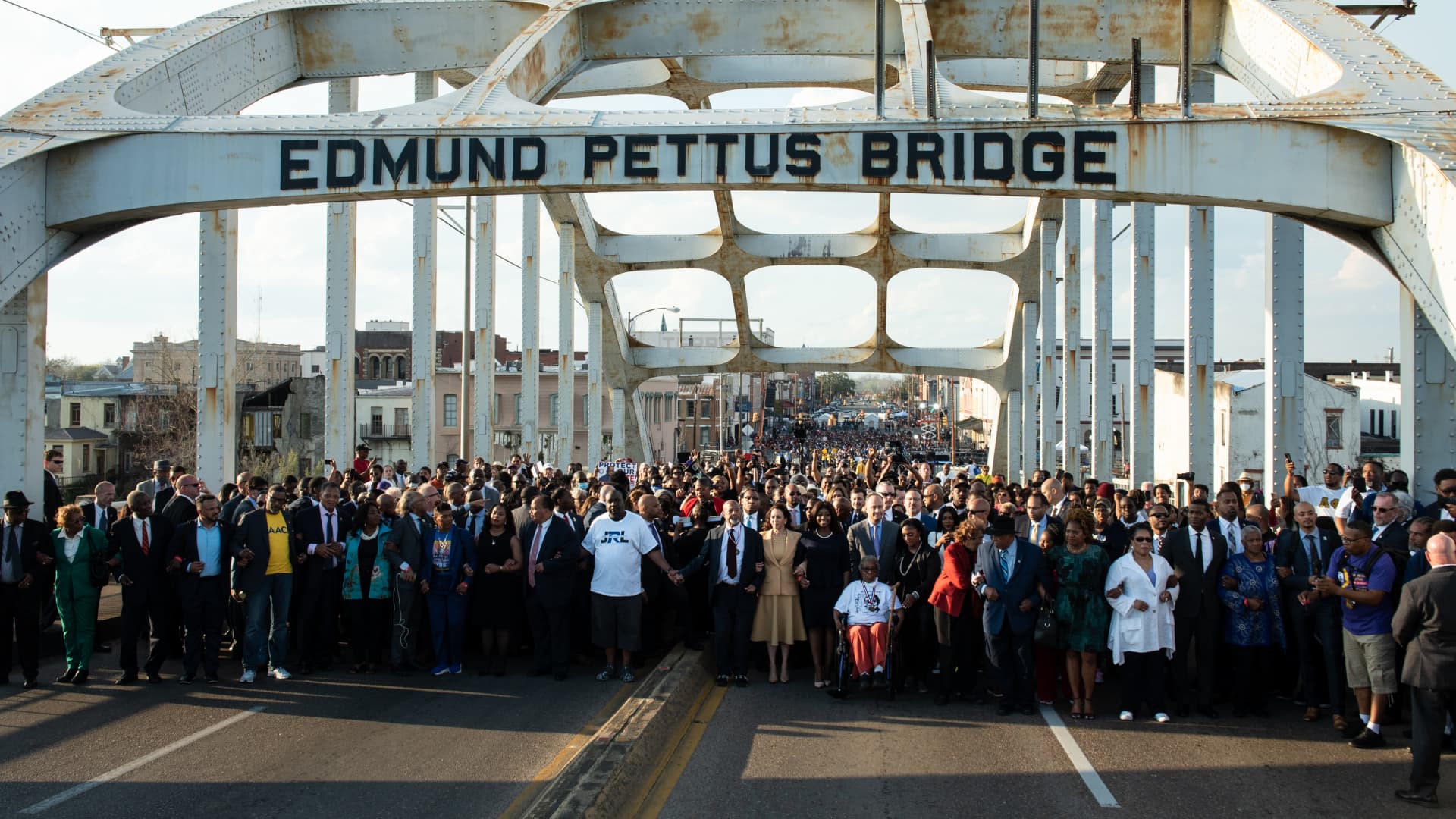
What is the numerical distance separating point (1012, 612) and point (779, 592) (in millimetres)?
1896

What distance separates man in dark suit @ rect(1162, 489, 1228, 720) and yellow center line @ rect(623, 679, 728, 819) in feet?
11.1

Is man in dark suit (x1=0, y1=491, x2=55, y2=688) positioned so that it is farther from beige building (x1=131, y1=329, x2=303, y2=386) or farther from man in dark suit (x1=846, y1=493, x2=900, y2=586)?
beige building (x1=131, y1=329, x2=303, y2=386)

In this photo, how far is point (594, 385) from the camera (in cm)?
3281

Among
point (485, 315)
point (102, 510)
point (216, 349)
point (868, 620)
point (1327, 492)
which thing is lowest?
point (868, 620)

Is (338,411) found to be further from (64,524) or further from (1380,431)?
(1380,431)

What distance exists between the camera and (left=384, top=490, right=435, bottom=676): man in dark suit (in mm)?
9172

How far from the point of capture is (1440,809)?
5.86m

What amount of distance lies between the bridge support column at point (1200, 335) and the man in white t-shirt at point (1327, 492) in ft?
11.7

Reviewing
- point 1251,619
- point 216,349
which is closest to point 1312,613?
point 1251,619

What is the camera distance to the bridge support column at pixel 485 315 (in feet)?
74.4

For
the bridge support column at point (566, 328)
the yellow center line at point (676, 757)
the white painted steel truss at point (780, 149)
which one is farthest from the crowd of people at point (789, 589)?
the bridge support column at point (566, 328)

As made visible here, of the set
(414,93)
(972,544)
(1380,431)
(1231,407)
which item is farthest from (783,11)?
(1380,431)

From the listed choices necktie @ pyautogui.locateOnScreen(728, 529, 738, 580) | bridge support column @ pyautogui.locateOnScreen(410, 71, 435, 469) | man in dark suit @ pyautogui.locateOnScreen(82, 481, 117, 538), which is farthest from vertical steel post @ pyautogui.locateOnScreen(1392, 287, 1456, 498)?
bridge support column @ pyautogui.locateOnScreen(410, 71, 435, 469)

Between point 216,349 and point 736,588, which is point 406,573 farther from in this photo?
point 216,349
